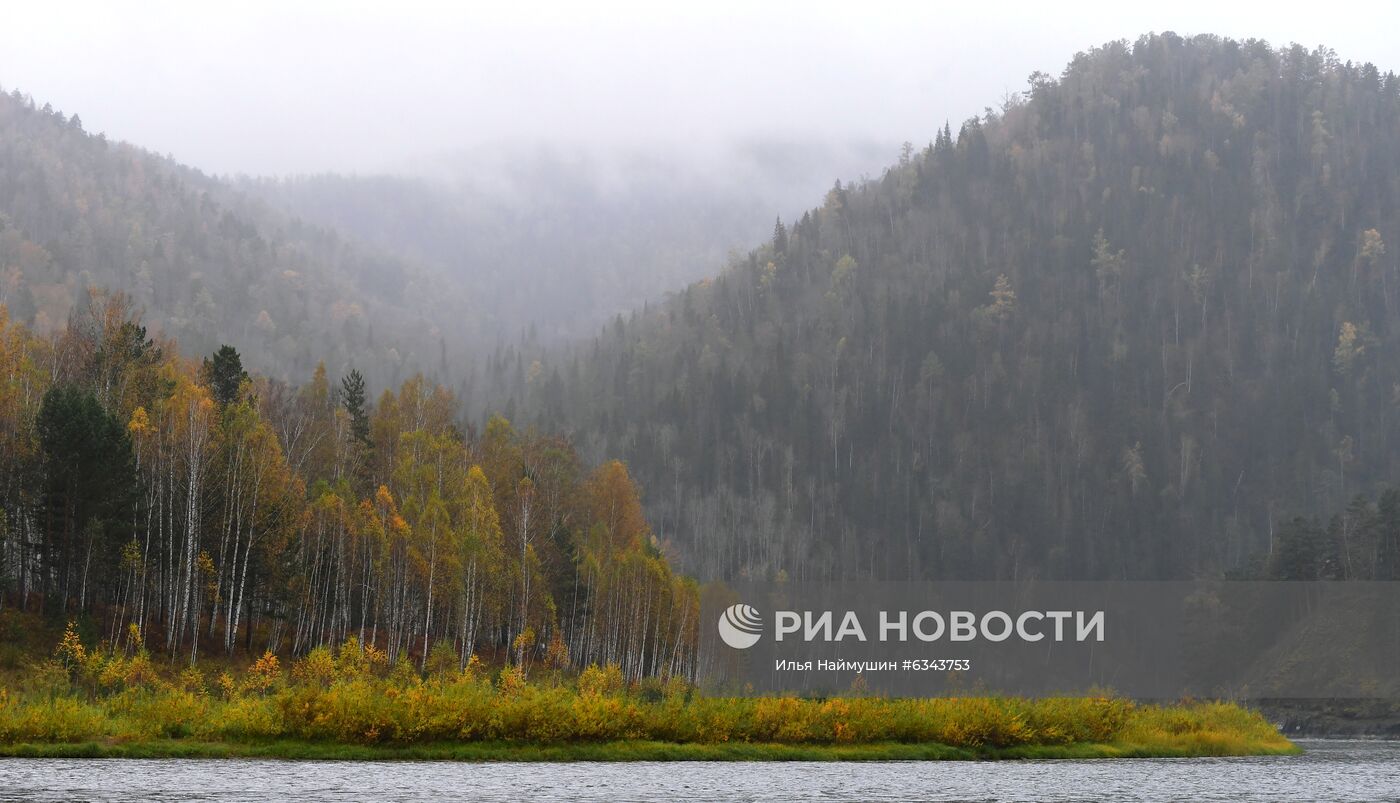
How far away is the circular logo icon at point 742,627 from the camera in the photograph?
97.2 metres

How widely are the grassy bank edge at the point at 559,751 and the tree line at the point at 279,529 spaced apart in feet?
91.9

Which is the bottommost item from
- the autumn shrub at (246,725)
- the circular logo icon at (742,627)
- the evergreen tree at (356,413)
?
the autumn shrub at (246,725)

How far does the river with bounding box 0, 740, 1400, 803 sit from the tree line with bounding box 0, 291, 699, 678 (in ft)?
115

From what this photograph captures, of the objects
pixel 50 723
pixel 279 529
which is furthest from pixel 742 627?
pixel 50 723

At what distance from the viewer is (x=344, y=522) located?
88.6m

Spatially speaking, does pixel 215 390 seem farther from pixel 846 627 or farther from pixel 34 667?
pixel 846 627

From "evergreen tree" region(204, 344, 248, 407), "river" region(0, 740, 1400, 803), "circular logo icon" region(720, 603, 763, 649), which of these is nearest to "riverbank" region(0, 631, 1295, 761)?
"river" region(0, 740, 1400, 803)

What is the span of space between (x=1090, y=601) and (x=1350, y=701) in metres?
Answer: 54.0

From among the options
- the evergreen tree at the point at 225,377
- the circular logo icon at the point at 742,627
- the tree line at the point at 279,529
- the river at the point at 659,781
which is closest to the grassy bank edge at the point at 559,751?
the river at the point at 659,781

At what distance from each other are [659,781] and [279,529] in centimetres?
4883

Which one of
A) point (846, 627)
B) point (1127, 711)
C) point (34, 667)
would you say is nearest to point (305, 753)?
point (34, 667)

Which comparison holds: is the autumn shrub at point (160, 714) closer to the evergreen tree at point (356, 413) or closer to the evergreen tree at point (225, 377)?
the evergreen tree at point (225, 377)

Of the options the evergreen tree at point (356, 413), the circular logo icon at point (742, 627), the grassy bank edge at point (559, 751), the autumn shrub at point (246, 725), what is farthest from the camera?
the evergreen tree at point (356, 413)

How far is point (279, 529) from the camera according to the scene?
8469 centimetres
